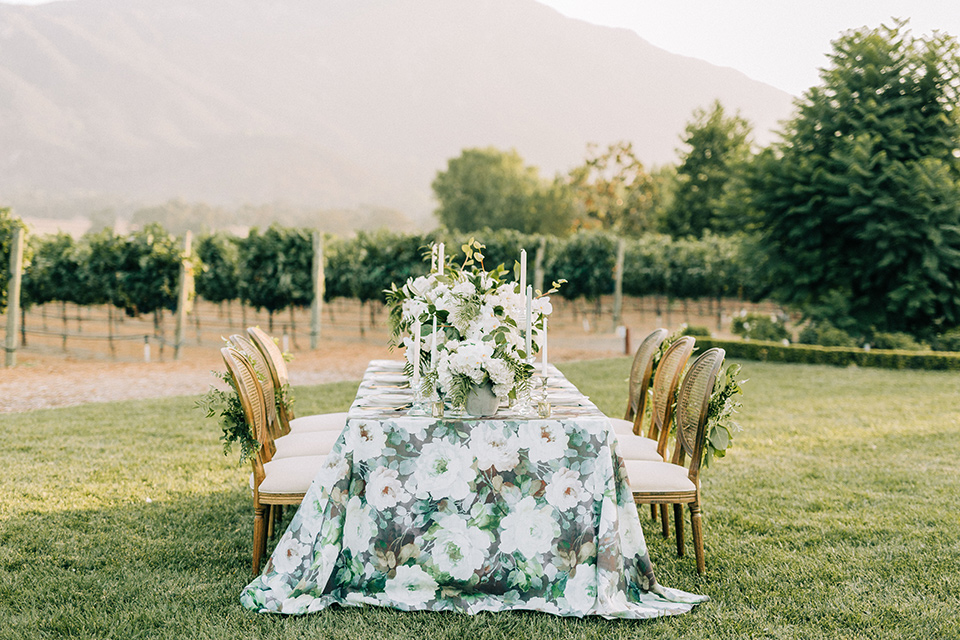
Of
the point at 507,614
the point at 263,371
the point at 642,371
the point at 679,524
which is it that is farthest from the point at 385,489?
the point at 642,371

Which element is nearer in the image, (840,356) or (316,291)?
(840,356)

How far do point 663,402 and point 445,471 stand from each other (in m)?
1.48

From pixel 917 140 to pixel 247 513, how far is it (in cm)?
1306

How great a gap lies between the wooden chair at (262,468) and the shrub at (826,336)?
11.0 m

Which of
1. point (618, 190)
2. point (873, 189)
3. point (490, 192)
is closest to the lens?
point (873, 189)

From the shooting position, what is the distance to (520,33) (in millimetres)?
186000

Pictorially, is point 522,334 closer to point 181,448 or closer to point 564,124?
point 181,448

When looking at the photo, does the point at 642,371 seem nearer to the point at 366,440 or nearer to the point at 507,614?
the point at 507,614

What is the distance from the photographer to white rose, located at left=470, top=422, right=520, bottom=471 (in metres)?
2.78

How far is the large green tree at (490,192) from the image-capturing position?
52.7 meters

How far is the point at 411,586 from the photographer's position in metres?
2.81

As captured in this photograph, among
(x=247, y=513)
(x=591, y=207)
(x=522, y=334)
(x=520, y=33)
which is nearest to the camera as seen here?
(x=522, y=334)

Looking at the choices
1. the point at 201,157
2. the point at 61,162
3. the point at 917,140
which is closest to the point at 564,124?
the point at 201,157

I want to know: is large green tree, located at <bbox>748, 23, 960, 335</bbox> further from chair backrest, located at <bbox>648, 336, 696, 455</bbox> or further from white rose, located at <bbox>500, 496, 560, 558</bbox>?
white rose, located at <bbox>500, 496, 560, 558</bbox>
